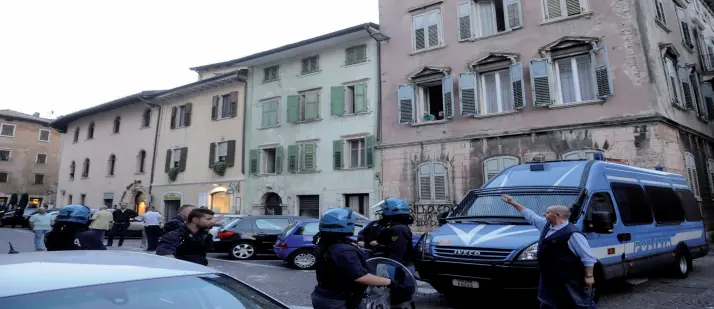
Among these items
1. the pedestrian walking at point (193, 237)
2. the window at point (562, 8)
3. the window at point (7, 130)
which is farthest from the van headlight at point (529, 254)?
the window at point (7, 130)

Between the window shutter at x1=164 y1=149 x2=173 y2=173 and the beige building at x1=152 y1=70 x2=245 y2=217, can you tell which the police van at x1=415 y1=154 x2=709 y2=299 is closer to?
the beige building at x1=152 y1=70 x2=245 y2=217

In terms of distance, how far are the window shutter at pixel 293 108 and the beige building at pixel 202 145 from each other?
356 centimetres

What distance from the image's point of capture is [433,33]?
1900 centimetres

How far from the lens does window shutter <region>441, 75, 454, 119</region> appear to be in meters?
17.8

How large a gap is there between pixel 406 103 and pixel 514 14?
17.9 feet

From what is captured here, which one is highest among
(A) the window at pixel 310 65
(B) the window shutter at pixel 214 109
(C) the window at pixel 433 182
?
(A) the window at pixel 310 65

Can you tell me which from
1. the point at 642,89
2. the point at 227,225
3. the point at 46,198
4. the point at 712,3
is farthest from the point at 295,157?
the point at 46,198

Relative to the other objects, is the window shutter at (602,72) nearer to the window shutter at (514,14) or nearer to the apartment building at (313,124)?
the window shutter at (514,14)

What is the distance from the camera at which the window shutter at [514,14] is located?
1689 cm

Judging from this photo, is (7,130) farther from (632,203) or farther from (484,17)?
(632,203)

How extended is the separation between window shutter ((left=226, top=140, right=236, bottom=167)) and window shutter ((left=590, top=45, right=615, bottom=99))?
18222 millimetres

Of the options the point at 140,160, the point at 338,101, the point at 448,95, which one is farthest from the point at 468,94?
the point at 140,160

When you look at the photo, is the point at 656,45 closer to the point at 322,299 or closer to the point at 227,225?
the point at 227,225

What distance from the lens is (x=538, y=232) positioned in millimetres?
5848
